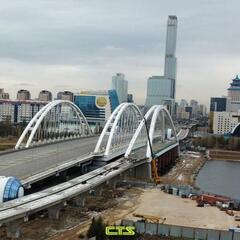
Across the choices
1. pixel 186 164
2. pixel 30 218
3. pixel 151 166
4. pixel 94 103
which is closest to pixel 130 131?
pixel 186 164

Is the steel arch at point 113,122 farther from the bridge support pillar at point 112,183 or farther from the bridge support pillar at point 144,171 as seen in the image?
the bridge support pillar at point 112,183

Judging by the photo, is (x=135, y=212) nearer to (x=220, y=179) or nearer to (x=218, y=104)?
(x=220, y=179)

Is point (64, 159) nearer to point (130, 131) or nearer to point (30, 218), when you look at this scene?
point (30, 218)

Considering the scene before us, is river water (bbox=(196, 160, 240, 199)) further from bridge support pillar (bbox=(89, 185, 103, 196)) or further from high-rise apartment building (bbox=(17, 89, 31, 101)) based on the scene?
high-rise apartment building (bbox=(17, 89, 31, 101))

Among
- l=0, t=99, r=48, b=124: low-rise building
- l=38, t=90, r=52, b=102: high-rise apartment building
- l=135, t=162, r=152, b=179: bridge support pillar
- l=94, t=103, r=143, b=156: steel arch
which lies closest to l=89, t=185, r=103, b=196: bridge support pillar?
l=94, t=103, r=143, b=156: steel arch

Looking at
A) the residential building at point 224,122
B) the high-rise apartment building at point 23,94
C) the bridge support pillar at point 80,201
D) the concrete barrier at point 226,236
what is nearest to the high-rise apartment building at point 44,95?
the high-rise apartment building at point 23,94
